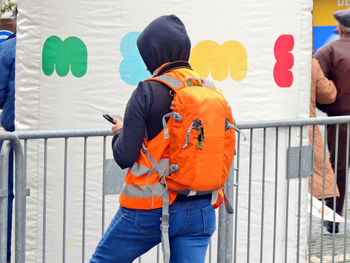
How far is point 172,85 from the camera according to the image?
3.31 metres

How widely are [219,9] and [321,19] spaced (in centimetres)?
1122

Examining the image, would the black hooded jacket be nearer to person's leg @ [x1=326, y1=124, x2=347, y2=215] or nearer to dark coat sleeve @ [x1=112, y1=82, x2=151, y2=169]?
dark coat sleeve @ [x1=112, y1=82, x2=151, y2=169]

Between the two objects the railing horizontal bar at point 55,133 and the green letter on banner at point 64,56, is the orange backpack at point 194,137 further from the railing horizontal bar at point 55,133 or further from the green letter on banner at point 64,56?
the green letter on banner at point 64,56

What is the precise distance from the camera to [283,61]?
16.4ft

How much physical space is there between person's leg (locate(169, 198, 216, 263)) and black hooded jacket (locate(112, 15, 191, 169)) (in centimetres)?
33

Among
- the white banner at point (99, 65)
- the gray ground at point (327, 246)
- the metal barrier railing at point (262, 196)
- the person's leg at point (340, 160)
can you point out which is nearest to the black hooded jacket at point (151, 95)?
the metal barrier railing at point (262, 196)

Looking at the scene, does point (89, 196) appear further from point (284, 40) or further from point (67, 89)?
point (284, 40)

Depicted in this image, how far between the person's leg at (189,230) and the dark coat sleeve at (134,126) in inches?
12.5

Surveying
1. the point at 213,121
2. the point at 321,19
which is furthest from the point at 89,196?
the point at 321,19

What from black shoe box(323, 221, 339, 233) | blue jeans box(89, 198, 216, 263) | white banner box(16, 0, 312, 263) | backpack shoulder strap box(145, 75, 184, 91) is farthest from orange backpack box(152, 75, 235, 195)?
black shoe box(323, 221, 339, 233)

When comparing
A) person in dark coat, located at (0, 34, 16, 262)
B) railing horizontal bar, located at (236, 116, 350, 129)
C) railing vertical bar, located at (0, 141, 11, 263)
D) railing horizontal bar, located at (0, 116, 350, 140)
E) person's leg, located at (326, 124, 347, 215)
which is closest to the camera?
railing vertical bar, located at (0, 141, 11, 263)

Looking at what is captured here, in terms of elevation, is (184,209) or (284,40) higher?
(284,40)

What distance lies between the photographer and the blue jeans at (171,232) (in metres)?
3.39

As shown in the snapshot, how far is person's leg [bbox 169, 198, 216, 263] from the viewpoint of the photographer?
3379mm
